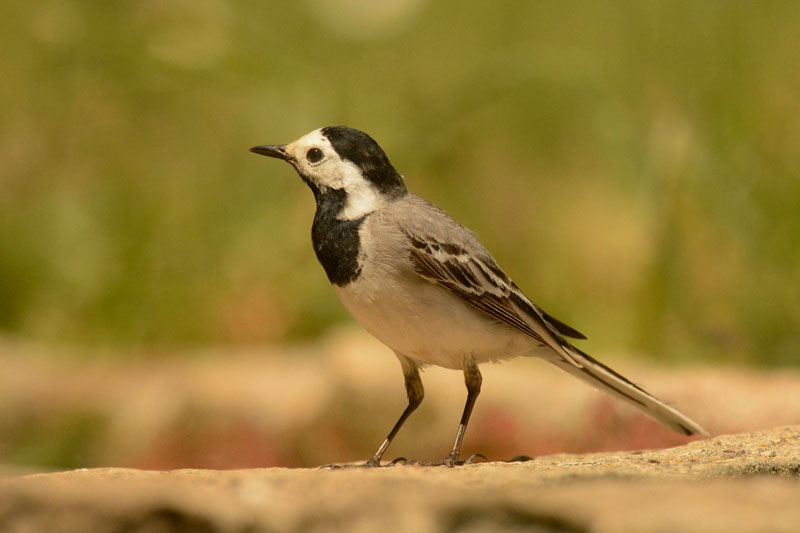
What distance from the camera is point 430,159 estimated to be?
857 centimetres

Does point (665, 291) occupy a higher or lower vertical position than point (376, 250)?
higher

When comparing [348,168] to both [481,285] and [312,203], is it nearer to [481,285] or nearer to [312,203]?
[481,285]

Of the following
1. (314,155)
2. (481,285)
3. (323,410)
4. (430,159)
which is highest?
(430,159)

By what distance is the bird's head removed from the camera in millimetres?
4656

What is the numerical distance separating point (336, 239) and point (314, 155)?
1.65 ft

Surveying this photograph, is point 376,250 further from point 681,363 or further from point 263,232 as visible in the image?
point 263,232

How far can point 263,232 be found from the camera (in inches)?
346

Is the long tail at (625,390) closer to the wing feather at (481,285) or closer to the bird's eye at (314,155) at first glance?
the wing feather at (481,285)

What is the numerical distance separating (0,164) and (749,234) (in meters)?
7.19

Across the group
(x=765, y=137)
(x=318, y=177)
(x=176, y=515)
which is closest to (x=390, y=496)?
(x=176, y=515)

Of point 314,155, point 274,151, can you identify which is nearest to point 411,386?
point 314,155

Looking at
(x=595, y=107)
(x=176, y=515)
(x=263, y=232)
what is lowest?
(x=176, y=515)

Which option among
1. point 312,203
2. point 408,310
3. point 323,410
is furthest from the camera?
point 312,203

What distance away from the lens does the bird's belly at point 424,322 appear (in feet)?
14.1
